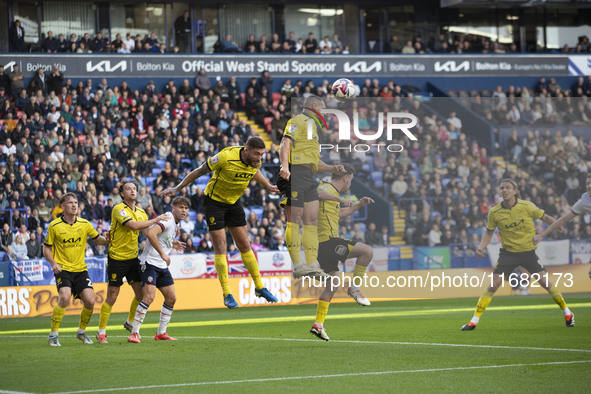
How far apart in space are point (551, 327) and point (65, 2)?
25600mm

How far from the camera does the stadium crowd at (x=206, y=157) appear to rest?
59.2ft

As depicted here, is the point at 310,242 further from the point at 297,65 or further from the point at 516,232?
the point at 297,65

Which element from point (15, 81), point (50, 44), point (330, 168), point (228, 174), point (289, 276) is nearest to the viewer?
point (228, 174)

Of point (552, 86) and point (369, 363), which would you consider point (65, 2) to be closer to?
point (552, 86)

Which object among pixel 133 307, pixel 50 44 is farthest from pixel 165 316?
pixel 50 44

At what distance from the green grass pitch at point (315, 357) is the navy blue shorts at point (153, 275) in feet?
2.97

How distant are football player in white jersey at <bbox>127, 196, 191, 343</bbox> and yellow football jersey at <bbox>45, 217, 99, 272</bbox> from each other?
94 cm

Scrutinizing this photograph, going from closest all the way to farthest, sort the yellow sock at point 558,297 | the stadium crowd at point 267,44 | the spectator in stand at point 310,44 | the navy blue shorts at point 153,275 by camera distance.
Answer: the navy blue shorts at point 153,275, the yellow sock at point 558,297, the stadium crowd at point 267,44, the spectator in stand at point 310,44

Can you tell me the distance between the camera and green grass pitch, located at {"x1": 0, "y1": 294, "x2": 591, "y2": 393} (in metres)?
9.42

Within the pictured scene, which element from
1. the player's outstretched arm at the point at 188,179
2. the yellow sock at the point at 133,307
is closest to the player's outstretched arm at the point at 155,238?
the yellow sock at the point at 133,307

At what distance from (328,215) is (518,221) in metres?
3.80

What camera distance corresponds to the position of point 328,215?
14.4m

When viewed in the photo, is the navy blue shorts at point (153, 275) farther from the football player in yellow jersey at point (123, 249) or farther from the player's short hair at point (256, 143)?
the player's short hair at point (256, 143)

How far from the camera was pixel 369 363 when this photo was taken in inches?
443
